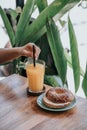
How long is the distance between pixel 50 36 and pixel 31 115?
2.08 ft

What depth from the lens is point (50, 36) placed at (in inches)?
63.5

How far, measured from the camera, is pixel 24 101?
1.21 metres

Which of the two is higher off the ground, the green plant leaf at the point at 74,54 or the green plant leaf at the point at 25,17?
the green plant leaf at the point at 25,17

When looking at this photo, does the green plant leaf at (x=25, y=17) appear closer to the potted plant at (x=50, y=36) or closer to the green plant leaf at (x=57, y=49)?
the potted plant at (x=50, y=36)

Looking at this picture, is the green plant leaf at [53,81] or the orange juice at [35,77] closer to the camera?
the orange juice at [35,77]

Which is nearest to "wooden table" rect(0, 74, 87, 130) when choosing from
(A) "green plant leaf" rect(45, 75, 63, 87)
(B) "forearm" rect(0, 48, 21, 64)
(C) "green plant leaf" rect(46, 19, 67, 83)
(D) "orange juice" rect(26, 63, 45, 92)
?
(D) "orange juice" rect(26, 63, 45, 92)

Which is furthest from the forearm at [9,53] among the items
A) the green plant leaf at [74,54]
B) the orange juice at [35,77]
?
the green plant leaf at [74,54]

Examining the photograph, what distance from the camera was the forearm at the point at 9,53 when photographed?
146 cm

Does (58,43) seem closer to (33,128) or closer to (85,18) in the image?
(33,128)

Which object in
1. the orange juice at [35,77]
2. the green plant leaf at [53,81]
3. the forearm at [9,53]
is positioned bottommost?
the green plant leaf at [53,81]

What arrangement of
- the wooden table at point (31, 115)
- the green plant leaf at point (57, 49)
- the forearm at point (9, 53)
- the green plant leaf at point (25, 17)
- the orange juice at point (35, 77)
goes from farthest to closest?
the green plant leaf at point (25, 17), the green plant leaf at point (57, 49), the forearm at point (9, 53), the orange juice at point (35, 77), the wooden table at point (31, 115)

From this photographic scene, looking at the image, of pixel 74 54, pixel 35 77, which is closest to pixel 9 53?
pixel 35 77

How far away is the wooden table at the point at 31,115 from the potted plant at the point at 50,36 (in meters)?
0.40

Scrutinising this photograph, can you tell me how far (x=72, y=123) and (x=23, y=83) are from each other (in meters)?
0.42
